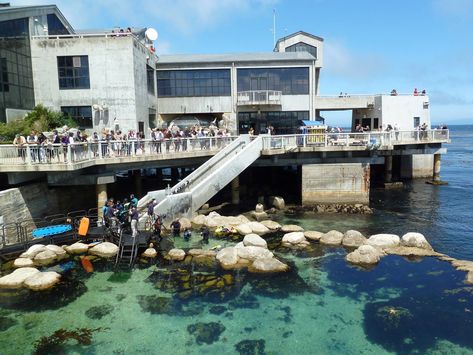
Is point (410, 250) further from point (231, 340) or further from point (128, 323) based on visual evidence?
point (128, 323)

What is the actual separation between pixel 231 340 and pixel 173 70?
108 feet

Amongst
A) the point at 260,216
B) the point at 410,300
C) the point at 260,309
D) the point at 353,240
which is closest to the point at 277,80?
the point at 260,216

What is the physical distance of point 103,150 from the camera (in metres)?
23.0

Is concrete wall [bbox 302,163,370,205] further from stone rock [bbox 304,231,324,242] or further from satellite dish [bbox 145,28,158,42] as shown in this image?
satellite dish [bbox 145,28,158,42]

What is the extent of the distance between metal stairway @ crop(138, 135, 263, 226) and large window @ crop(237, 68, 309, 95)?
13.8 metres

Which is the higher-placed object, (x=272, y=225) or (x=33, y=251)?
(x=33, y=251)

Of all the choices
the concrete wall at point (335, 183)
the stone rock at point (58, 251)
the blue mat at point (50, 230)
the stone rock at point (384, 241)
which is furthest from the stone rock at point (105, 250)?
the concrete wall at point (335, 183)

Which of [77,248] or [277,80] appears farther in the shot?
[277,80]

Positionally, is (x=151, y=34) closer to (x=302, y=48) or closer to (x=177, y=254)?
(x=302, y=48)

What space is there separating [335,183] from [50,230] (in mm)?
19729

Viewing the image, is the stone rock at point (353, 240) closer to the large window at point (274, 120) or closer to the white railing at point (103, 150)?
the white railing at point (103, 150)

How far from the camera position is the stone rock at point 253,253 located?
19.2 m

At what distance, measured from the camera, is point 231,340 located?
43.2 ft

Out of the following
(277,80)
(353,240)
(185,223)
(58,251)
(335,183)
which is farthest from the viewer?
(277,80)
